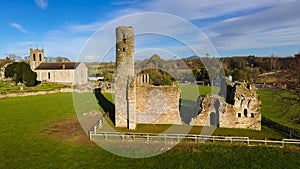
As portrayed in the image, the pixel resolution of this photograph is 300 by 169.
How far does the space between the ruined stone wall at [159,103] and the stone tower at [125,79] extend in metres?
1.35

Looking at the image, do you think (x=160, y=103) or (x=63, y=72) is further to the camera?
(x=63, y=72)

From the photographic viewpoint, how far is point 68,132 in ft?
63.7

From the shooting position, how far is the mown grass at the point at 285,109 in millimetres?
18397

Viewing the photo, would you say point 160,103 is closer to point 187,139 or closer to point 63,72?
point 187,139

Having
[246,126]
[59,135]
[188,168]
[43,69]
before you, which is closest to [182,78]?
[43,69]

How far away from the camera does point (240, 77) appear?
2191 inches

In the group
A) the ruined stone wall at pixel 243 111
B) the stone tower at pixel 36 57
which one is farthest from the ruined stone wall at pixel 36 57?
the ruined stone wall at pixel 243 111

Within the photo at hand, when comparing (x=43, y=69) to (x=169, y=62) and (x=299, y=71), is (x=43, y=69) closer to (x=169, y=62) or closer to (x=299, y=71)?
(x=169, y=62)

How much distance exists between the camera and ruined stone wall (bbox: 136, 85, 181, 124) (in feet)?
69.1

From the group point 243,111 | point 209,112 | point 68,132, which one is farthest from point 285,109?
point 68,132

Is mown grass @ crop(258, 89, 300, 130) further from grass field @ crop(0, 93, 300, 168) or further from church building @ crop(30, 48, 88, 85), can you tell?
church building @ crop(30, 48, 88, 85)

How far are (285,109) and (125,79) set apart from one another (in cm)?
1635

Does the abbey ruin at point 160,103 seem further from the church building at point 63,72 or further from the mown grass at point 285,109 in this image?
the church building at point 63,72

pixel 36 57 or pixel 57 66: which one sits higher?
pixel 36 57
